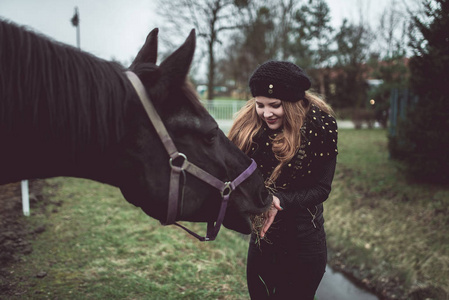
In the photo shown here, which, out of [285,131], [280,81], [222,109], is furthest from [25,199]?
[222,109]

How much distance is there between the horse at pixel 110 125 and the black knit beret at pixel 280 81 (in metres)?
0.60

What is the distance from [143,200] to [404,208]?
5.44 metres

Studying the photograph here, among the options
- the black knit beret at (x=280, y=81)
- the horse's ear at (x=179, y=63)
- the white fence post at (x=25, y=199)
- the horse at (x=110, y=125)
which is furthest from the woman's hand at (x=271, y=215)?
the white fence post at (x=25, y=199)

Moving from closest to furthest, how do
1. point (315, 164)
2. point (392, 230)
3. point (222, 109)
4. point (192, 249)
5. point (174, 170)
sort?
1. point (174, 170)
2. point (315, 164)
3. point (192, 249)
4. point (392, 230)
5. point (222, 109)

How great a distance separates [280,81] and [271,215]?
88cm

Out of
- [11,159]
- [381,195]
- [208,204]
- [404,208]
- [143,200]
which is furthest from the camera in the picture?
[381,195]

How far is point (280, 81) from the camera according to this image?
2.06m

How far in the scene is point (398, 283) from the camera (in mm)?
4129

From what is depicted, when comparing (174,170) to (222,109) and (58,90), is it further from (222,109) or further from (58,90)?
(222,109)

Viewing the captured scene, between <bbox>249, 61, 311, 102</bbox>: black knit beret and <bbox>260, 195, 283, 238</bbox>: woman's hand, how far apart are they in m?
0.70

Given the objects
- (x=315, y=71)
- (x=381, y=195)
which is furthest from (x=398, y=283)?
(x=315, y=71)

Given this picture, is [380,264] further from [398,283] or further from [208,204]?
[208,204]

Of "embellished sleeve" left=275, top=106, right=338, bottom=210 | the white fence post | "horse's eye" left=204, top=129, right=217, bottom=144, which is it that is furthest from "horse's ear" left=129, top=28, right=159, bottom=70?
the white fence post

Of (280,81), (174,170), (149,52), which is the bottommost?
(174,170)
